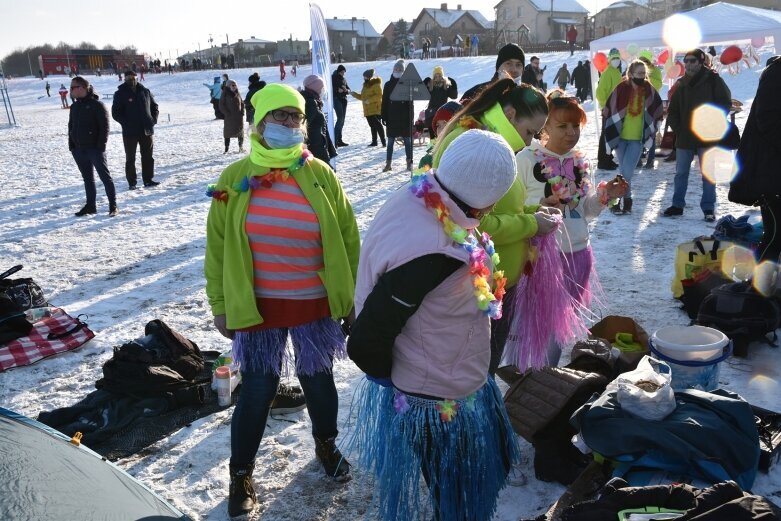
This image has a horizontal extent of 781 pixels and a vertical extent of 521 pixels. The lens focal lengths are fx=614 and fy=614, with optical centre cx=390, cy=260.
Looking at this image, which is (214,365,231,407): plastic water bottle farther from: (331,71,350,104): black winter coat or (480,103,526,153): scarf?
(331,71,350,104): black winter coat

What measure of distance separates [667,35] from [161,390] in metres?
12.1

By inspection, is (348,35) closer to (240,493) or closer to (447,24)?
(447,24)

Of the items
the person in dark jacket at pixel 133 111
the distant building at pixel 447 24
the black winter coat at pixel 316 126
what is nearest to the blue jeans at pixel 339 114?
the person in dark jacket at pixel 133 111

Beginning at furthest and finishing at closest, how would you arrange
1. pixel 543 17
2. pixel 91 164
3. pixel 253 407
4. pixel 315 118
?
pixel 543 17, pixel 91 164, pixel 315 118, pixel 253 407

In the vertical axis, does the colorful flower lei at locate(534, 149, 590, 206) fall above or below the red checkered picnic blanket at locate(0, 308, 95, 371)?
above

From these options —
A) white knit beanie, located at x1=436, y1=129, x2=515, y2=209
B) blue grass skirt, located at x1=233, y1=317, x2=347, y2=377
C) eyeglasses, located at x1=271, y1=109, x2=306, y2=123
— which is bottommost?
blue grass skirt, located at x1=233, y1=317, x2=347, y2=377

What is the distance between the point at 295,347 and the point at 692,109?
20.0 ft

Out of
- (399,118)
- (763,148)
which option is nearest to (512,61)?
(763,148)

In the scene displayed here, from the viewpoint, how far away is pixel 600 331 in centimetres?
419

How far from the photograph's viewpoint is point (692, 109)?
7031 millimetres

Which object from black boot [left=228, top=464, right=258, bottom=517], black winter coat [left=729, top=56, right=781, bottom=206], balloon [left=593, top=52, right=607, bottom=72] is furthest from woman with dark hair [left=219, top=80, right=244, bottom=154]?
black boot [left=228, top=464, right=258, bottom=517]

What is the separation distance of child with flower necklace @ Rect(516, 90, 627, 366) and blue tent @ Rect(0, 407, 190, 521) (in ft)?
7.66

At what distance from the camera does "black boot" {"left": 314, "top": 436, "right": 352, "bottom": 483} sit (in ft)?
10.1

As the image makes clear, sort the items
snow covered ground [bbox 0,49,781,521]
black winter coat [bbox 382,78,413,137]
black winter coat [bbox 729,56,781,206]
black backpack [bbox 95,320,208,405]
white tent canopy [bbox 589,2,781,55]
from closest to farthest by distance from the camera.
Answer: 1. snow covered ground [bbox 0,49,781,521]
2. black backpack [bbox 95,320,208,405]
3. black winter coat [bbox 729,56,781,206]
4. black winter coat [bbox 382,78,413,137]
5. white tent canopy [bbox 589,2,781,55]
